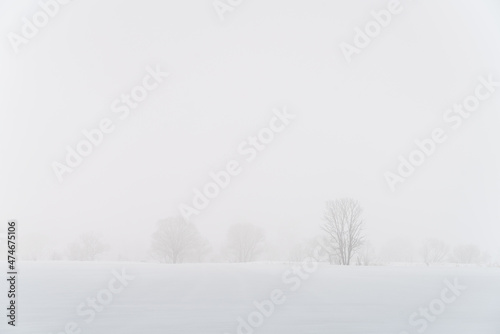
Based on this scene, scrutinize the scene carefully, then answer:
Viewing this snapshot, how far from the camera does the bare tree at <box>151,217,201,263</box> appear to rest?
5966 centimetres

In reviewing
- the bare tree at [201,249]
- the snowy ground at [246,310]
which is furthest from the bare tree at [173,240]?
the snowy ground at [246,310]

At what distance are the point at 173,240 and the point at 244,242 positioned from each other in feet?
62.7

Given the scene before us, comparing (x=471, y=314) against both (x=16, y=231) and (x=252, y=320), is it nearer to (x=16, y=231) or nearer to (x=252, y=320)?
A: (x=252, y=320)

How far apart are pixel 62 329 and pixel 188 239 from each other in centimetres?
5517

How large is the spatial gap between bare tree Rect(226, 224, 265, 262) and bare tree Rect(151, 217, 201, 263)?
1393 cm

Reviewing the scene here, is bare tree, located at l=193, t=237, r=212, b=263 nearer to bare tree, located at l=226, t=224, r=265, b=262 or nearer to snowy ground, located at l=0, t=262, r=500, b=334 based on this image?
bare tree, located at l=226, t=224, r=265, b=262

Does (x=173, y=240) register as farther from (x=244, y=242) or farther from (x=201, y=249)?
(x=244, y=242)

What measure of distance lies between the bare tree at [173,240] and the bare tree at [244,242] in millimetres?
13930

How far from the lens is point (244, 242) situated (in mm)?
74625

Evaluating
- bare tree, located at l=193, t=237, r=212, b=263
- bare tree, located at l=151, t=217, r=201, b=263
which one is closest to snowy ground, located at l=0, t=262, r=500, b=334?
bare tree, located at l=151, t=217, r=201, b=263

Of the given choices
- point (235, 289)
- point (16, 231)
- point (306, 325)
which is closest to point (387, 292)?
point (235, 289)

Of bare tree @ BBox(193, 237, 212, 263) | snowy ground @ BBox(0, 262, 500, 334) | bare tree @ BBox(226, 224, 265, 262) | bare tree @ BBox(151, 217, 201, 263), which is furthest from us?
bare tree @ BBox(226, 224, 265, 262)

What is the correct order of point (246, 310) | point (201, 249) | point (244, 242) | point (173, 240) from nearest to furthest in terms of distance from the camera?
point (246, 310), point (173, 240), point (201, 249), point (244, 242)

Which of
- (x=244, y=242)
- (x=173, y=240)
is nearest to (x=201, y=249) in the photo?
(x=173, y=240)
